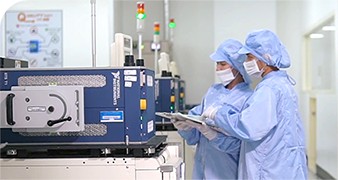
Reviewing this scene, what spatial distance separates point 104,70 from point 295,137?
3.35 feet

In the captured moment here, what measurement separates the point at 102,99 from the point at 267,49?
3.04 feet

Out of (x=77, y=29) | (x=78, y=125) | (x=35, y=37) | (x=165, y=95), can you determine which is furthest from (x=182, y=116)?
(x=35, y=37)

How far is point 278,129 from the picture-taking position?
99.0 inches

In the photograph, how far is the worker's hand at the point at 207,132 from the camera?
2.68m

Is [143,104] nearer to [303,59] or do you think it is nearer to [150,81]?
[150,81]

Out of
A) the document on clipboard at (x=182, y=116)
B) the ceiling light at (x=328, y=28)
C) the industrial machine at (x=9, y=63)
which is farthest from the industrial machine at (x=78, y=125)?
the ceiling light at (x=328, y=28)

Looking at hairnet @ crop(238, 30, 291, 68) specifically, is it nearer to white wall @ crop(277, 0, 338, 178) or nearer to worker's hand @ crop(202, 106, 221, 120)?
worker's hand @ crop(202, 106, 221, 120)

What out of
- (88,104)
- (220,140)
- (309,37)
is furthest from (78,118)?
(309,37)

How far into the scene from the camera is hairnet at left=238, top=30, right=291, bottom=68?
103 inches

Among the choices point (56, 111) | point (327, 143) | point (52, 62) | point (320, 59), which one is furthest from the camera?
point (52, 62)

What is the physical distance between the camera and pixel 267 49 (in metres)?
2.60

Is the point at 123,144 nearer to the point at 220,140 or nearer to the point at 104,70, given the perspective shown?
the point at 104,70

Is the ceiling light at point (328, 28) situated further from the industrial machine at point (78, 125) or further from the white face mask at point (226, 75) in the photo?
the industrial machine at point (78, 125)

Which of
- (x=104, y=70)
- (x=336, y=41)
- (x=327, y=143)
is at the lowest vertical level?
(x=327, y=143)
